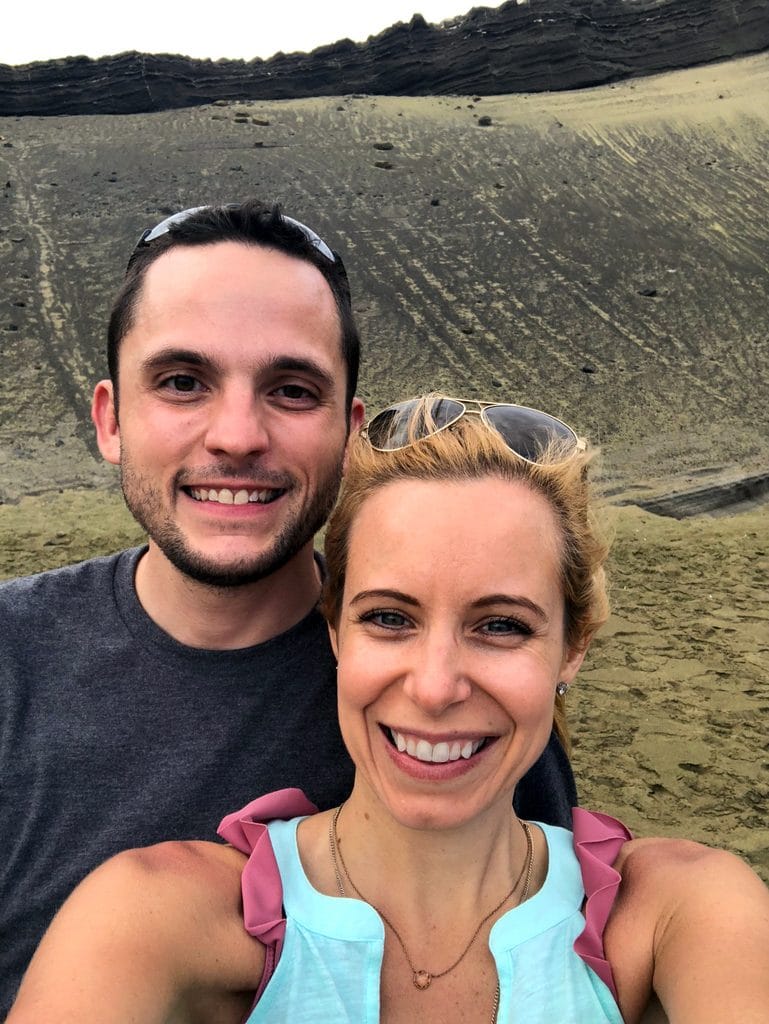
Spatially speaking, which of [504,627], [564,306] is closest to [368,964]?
[504,627]

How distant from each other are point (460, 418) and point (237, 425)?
0.45 m

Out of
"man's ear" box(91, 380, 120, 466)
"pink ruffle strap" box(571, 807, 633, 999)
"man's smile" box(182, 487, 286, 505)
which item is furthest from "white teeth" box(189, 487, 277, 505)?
"pink ruffle strap" box(571, 807, 633, 999)

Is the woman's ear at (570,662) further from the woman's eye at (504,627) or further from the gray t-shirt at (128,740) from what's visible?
the gray t-shirt at (128,740)

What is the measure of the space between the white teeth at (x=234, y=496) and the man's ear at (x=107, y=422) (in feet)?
1.09

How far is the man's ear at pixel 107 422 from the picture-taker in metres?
2.34

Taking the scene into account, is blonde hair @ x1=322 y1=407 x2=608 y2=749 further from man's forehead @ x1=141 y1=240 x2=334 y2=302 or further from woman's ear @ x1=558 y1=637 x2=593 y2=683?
man's forehead @ x1=141 y1=240 x2=334 y2=302

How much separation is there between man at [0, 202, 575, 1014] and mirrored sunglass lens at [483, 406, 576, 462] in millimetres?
434

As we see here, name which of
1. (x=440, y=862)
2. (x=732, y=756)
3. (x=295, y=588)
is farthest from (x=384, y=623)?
(x=732, y=756)

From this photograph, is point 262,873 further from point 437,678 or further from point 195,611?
point 195,611

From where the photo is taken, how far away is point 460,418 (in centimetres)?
183

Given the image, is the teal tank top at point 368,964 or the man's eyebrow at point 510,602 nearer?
the teal tank top at point 368,964

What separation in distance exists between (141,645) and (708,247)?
16.2 m

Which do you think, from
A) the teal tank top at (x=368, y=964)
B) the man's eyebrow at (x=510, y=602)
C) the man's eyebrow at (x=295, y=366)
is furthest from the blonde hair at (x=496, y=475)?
the teal tank top at (x=368, y=964)

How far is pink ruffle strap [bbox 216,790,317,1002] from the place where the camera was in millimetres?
1535
